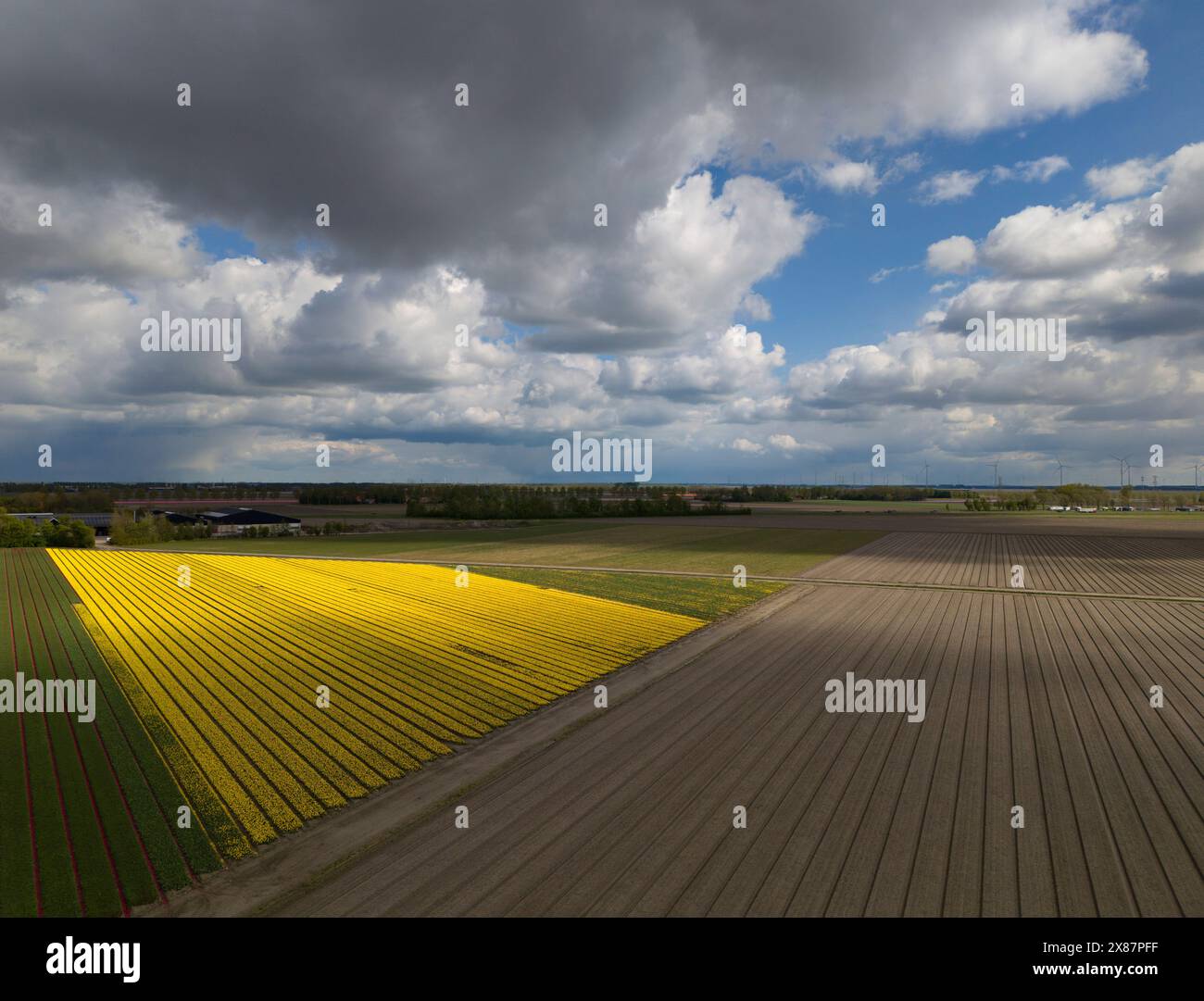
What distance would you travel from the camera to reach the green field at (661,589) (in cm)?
2605

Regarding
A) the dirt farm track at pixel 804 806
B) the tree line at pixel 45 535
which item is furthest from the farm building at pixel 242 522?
the dirt farm track at pixel 804 806

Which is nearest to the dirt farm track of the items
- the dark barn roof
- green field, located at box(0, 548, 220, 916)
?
green field, located at box(0, 548, 220, 916)

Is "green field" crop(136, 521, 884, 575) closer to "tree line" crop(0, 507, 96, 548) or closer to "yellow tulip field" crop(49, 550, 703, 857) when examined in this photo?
"tree line" crop(0, 507, 96, 548)

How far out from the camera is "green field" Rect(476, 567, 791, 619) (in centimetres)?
2605

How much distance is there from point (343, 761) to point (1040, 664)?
54.4ft

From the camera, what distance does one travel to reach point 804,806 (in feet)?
30.4

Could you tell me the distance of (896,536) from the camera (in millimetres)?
64125

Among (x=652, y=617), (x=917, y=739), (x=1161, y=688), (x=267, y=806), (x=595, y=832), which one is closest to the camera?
(x=595, y=832)

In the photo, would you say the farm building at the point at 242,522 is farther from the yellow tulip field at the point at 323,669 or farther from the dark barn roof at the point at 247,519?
the yellow tulip field at the point at 323,669

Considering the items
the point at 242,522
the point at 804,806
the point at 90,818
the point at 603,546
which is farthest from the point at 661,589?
the point at 242,522

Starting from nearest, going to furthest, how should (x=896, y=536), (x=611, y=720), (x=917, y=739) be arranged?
1. (x=917, y=739)
2. (x=611, y=720)
3. (x=896, y=536)

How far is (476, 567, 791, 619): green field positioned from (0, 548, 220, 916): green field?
17229mm
